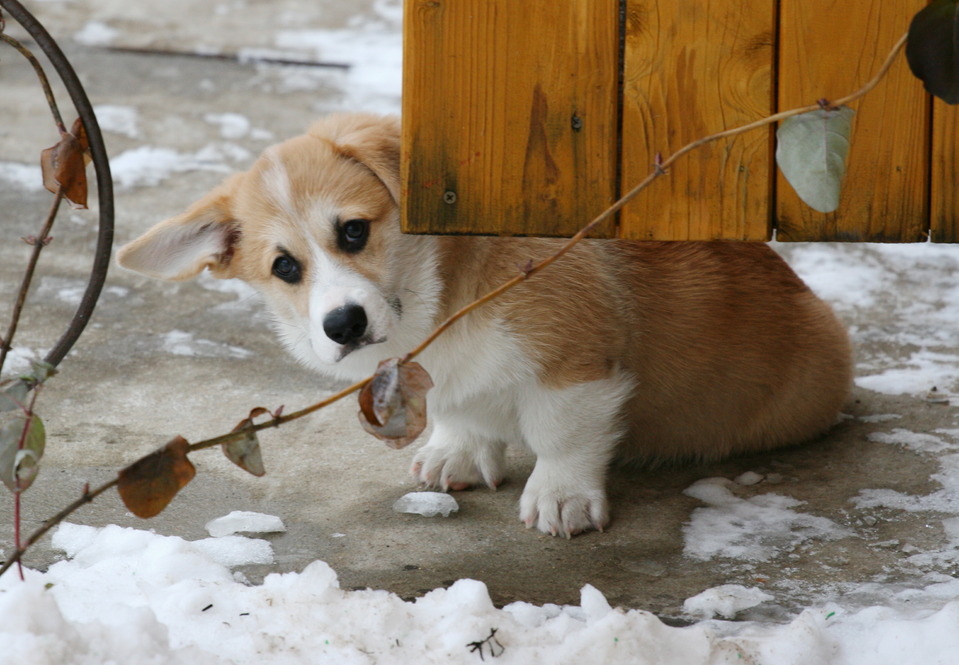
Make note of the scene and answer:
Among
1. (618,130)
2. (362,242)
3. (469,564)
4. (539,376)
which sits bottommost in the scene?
(469,564)

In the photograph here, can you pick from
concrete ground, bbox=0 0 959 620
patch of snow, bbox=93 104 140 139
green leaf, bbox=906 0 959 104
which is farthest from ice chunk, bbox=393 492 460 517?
patch of snow, bbox=93 104 140 139

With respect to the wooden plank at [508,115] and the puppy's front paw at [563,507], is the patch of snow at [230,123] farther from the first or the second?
the wooden plank at [508,115]

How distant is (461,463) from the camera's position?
10.2 ft

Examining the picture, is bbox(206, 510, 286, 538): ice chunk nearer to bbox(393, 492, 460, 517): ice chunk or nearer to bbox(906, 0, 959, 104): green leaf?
bbox(393, 492, 460, 517): ice chunk

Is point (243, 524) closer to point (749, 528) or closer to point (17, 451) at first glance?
point (17, 451)

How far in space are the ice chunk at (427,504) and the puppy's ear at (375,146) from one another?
82cm

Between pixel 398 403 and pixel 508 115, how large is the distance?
0.75 metres

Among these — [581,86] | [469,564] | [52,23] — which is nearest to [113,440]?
[469,564]

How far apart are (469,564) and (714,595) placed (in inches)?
23.2

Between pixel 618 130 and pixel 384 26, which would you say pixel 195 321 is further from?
pixel 384 26

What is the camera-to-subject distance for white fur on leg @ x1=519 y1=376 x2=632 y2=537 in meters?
2.83

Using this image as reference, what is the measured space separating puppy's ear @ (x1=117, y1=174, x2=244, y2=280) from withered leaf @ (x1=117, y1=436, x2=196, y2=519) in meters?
1.11

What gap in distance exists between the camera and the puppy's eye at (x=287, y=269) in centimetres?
281

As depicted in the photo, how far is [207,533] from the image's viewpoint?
9.12 ft
